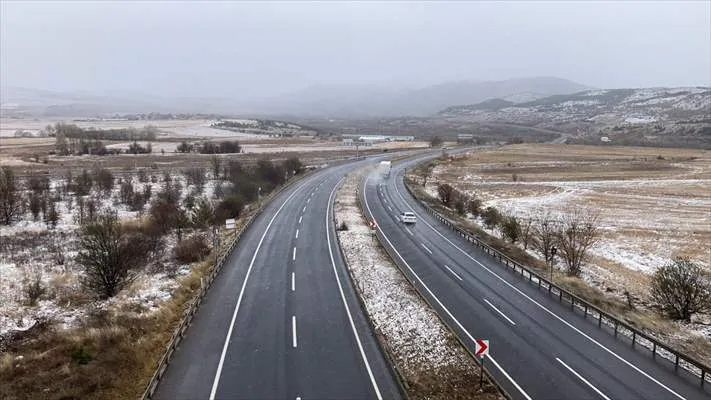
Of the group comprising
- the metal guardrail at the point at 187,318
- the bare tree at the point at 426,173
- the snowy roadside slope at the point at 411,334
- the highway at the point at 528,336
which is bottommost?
the highway at the point at 528,336

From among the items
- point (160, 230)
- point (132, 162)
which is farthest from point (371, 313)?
point (132, 162)

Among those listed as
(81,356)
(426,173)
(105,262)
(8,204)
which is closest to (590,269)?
(105,262)

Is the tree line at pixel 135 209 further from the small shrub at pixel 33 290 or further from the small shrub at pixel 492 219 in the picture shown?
the small shrub at pixel 492 219

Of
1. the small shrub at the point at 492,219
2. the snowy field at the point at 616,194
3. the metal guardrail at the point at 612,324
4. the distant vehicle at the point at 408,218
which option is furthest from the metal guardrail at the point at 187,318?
the snowy field at the point at 616,194

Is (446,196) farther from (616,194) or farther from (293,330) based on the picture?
(293,330)

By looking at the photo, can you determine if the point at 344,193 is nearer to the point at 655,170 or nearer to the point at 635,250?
the point at 635,250

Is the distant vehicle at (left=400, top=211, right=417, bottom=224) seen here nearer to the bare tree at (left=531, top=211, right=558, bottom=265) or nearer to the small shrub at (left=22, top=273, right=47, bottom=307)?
the bare tree at (left=531, top=211, right=558, bottom=265)
